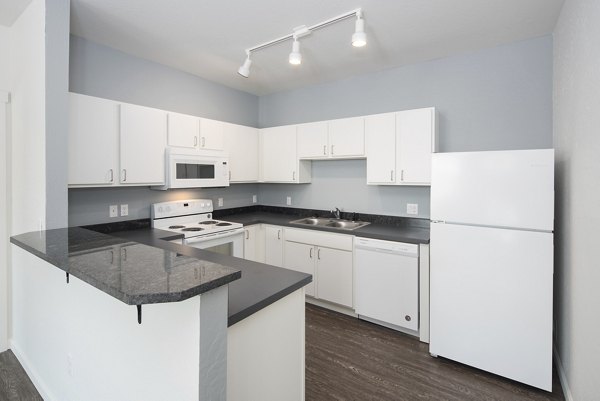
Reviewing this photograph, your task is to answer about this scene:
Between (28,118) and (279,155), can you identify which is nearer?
(28,118)

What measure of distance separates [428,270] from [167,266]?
2196 millimetres

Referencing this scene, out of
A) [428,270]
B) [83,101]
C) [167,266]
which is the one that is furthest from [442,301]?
[83,101]

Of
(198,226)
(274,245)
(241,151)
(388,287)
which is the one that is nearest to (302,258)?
(274,245)

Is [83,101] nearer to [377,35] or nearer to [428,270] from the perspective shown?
[377,35]

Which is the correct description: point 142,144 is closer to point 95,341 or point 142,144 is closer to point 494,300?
point 95,341

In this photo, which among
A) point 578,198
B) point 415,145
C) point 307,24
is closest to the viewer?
point 578,198

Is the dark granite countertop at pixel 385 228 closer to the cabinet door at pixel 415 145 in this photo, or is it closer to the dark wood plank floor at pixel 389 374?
the cabinet door at pixel 415 145

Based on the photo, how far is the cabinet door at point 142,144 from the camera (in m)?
2.63

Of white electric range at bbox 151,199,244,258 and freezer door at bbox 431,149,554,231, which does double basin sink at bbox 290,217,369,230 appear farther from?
freezer door at bbox 431,149,554,231

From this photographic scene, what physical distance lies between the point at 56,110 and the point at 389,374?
294cm

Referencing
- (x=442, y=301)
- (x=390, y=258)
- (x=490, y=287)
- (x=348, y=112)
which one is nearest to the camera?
(x=490, y=287)

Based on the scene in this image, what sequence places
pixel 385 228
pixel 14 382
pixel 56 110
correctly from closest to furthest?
1. pixel 56 110
2. pixel 14 382
3. pixel 385 228

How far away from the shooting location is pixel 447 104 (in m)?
3.01

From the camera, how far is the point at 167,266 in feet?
3.68
